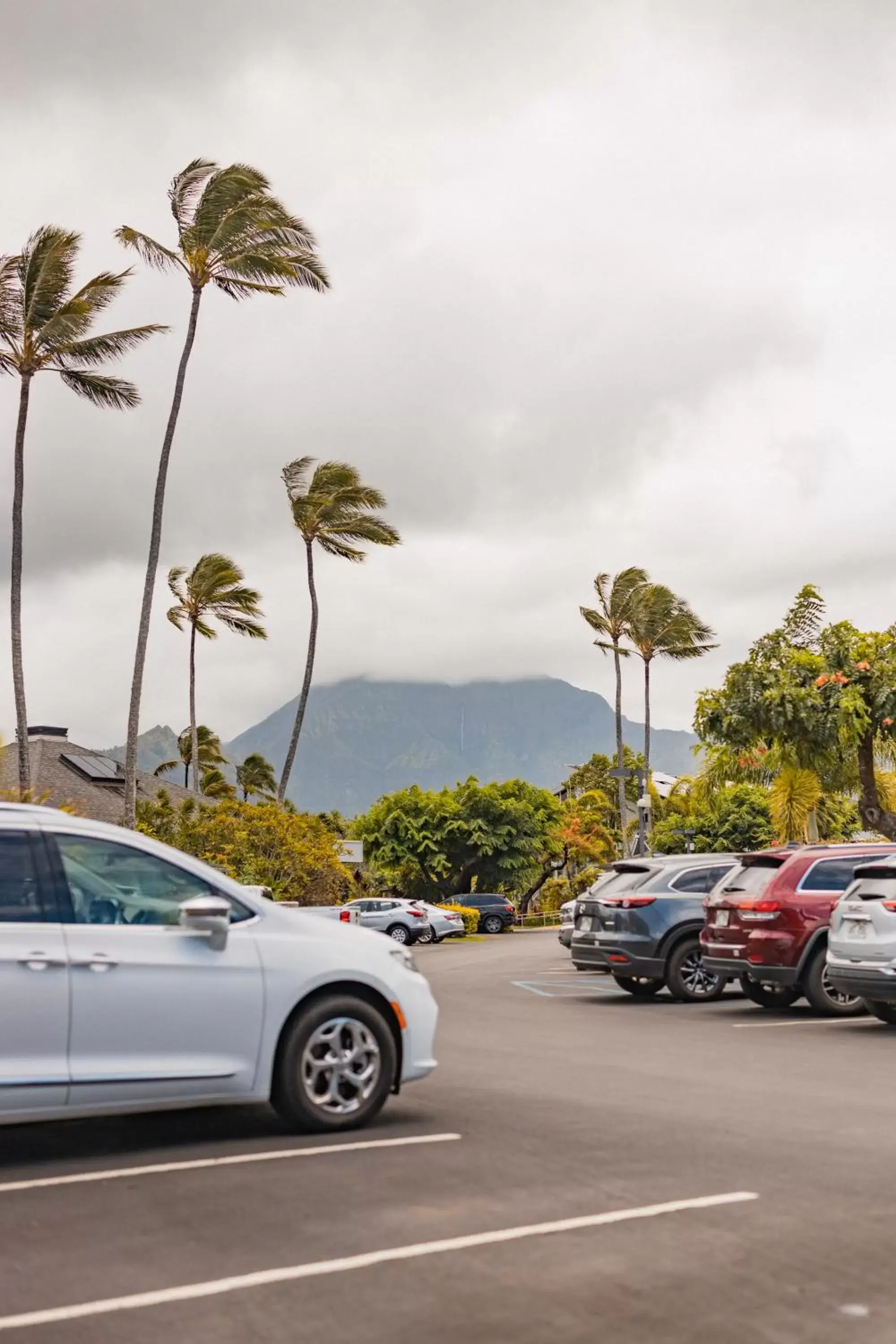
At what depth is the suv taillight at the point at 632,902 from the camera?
56.5ft

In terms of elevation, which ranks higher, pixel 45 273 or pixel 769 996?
pixel 45 273

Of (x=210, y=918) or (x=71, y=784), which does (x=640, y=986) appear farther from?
(x=71, y=784)

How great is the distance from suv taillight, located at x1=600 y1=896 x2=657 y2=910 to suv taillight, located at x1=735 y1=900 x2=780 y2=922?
195 centimetres

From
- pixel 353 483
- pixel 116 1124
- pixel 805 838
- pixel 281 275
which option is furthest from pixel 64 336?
pixel 116 1124

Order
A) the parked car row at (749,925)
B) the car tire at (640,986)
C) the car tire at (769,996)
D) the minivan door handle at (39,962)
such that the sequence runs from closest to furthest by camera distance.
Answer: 1. the minivan door handle at (39,962)
2. the parked car row at (749,925)
3. the car tire at (769,996)
4. the car tire at (640,986)

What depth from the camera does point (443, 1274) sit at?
5.16 m

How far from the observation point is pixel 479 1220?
5891 millimetres

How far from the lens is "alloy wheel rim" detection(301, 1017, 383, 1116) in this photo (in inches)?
300

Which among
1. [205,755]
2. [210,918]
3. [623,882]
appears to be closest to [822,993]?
[623,882]

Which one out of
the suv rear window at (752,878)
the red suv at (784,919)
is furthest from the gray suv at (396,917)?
the red suv at (784,919)

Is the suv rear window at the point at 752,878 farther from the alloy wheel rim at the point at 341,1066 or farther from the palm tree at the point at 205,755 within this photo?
the palm tree at the point at 205,755

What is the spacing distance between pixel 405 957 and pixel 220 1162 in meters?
1.65

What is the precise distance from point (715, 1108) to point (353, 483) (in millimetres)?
40029

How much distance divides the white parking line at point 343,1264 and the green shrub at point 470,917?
4272cm
